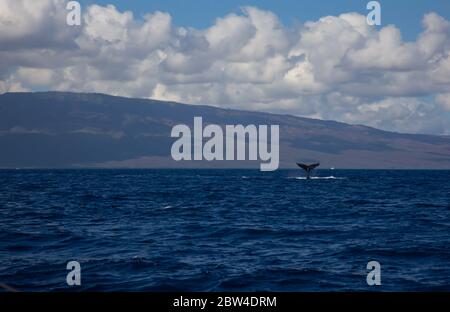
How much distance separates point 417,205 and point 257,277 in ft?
135

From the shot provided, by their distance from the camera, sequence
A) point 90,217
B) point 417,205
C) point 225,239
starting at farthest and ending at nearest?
point 417,205, point 90,217, point 225,239

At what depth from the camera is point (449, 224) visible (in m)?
40.0

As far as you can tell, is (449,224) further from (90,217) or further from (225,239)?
(90,217)

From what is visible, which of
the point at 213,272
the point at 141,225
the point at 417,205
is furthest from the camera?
the point at 417,205
